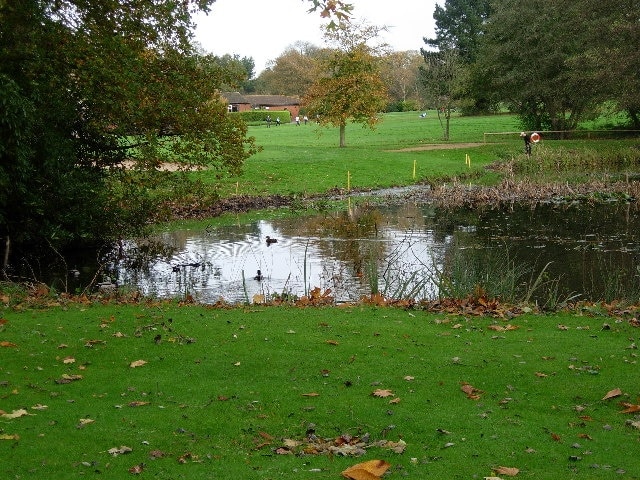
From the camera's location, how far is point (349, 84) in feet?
179

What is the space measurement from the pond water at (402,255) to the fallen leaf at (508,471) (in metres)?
7.18

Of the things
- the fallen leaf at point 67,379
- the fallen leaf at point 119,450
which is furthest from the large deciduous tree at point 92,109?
the fallen leaf at point 119,450

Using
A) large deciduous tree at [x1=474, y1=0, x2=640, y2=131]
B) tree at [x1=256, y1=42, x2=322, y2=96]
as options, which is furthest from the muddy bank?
tree at [x1=256, y1=42, x2=322, y2=96]

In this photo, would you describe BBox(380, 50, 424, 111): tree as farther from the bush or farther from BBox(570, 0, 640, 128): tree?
BBox(570, 0, 640, 128): tree

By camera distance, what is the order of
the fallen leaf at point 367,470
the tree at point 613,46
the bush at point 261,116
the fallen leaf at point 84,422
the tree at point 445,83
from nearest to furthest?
the fallen leaf at point 367,470, the fallen leaf at point 84,422, the tree at point 613,46, the tree at point 445,83, the bush at point 261,116

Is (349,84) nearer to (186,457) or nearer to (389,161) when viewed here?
(389,161)

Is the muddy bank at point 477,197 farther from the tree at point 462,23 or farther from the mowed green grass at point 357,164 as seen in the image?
the tree at point 462,23

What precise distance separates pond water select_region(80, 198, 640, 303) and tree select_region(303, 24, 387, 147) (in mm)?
24380

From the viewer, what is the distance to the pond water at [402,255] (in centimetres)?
1581

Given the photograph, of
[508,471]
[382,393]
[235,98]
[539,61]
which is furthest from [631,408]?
[235,98]

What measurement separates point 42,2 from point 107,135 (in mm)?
4043

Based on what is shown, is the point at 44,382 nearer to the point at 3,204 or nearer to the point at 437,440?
the point at 437,440

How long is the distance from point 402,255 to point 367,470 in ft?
46.9

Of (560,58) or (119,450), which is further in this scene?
(560,58)
